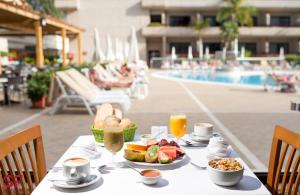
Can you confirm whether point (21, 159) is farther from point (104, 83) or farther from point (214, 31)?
point (214, 31)

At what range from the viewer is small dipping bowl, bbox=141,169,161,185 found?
187 centimetres

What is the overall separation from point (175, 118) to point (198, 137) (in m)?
0.23

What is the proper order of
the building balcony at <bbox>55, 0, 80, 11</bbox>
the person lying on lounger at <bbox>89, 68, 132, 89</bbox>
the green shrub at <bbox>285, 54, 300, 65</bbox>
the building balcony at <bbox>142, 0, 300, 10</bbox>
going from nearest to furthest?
the person lying on lounger at <bbox>89, 68, 132, 89</bbox>, the green shrub at <bbox>285, 54, 300, 65</bbox>, the building balcony at <bbox>142, 0, 300, 10</bbox>, the building balcony at <bbox>55, 0, 80, 11</bbox>

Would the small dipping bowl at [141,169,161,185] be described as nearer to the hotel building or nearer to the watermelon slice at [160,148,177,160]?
the watermelon slice at [160,148,177,160]

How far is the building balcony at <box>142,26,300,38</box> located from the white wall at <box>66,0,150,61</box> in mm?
1776

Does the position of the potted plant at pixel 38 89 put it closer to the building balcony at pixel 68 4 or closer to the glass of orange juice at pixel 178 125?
the glass of orange juice at pixel 178 125

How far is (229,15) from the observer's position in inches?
1529

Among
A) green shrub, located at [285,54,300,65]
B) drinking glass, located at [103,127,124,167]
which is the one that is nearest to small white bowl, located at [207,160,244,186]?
drinking glass, located at [103,127,124,167]

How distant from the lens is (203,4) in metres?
38.9

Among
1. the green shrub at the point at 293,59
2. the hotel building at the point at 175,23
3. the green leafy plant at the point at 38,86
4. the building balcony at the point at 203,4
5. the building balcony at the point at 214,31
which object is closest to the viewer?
the green leafy plant at the point at 38,86

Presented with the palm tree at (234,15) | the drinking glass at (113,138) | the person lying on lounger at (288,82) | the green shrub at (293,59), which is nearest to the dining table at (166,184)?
the drinking glass at (113,138)

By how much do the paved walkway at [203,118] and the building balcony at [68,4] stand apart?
29.4 meters

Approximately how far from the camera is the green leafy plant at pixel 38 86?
960cm

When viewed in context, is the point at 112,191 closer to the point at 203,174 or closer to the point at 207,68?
the point at 203,174
